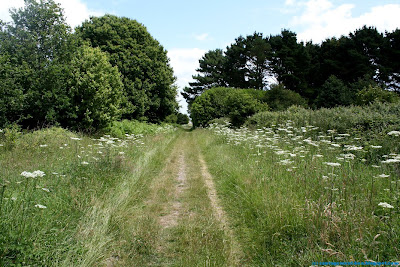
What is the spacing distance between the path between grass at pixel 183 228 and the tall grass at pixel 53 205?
26.6 inches

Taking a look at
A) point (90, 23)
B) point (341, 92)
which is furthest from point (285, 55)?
point (90, 23)

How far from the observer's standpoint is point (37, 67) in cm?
1132

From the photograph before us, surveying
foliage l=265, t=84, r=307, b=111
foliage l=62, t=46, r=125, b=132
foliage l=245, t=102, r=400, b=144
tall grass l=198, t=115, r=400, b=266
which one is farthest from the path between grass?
foliage l=265, t=84, r=307, b=111

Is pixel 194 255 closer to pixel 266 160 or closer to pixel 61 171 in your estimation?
pixel 61 171

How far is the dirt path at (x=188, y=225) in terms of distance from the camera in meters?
3.26

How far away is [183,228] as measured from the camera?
4055mm

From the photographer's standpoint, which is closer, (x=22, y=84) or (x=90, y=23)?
(x=22, y=84)

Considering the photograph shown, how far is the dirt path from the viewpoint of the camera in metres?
3.26

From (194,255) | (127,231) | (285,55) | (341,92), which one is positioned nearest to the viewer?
(194,255)

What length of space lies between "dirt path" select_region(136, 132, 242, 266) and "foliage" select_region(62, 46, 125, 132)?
27.8 feet

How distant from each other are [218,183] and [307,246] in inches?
153

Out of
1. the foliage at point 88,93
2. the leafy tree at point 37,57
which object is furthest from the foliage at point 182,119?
the leafy tree at point 37,57

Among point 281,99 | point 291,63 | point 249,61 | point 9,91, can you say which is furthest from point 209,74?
point 9,91

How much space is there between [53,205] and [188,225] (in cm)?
226
